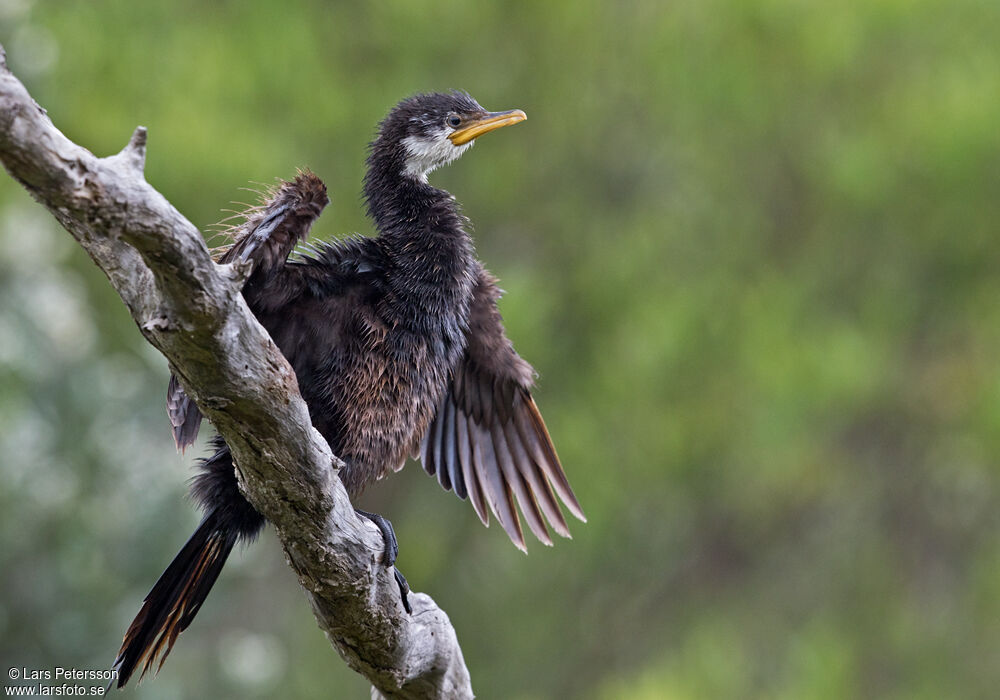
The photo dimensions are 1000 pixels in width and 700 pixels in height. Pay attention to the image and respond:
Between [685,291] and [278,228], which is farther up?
[685,291]

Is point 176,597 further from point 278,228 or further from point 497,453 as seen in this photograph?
point 497,453

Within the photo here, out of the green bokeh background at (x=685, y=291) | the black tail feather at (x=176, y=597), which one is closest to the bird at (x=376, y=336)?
the black tail feather at (x=176, y=597)

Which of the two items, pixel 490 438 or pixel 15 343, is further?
pixel 15 343

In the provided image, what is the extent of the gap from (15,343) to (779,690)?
5.40 m

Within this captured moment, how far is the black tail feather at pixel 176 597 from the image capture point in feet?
9.61

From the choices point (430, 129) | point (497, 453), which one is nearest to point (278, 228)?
point (430, 129)

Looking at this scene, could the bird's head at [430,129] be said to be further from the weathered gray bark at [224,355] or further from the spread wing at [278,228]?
the weathered gray bark at [224,355]

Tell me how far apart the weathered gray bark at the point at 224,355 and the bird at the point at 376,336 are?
6.0 inches

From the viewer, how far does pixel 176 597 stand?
2.97 meters

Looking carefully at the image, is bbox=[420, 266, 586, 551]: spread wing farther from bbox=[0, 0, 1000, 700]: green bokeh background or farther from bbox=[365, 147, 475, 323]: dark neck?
bbox=[0, 0, 1000, 700]: green bokeh background

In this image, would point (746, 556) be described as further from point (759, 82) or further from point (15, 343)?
point (15, 343)

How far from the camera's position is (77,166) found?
1859 mm

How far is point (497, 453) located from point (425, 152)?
954 mm

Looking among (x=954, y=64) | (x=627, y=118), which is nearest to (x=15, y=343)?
(x=627, y=118)
